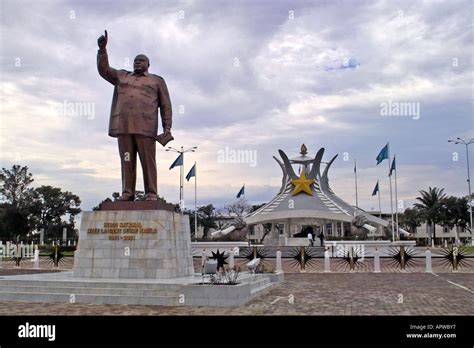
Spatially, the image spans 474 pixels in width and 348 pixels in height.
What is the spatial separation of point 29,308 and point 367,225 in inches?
1668

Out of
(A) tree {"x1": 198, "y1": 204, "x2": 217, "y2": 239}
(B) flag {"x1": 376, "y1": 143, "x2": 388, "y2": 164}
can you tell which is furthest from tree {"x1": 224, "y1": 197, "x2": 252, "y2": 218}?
(B) flag {"x1": 376, "y1": 143, "x2": 388, "y2": 164}

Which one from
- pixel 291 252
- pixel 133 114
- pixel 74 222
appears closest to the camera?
pixel 133 114

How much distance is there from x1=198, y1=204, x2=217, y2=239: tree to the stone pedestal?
6598 centimetres

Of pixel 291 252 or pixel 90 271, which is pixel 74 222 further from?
pixel 90 271

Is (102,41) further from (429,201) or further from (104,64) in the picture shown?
(429,201)

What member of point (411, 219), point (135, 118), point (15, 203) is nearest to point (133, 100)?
point (135, 118)

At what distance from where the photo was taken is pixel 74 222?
222 ft

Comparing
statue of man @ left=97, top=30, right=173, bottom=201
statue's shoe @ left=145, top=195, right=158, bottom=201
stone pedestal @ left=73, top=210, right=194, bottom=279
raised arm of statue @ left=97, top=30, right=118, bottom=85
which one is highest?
raised arm of statue @ left=97, top=30, right=118, bottom=85

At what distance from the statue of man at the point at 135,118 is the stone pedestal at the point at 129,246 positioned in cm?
81

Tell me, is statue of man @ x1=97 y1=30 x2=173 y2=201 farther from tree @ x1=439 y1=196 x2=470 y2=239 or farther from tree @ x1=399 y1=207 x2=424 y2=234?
tree @ x1=399 y1=207 x2=424 y2=234

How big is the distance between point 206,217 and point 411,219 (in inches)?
1294

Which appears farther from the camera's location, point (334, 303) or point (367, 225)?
point (367, 225)

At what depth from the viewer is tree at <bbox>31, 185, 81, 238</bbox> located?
200 ft
